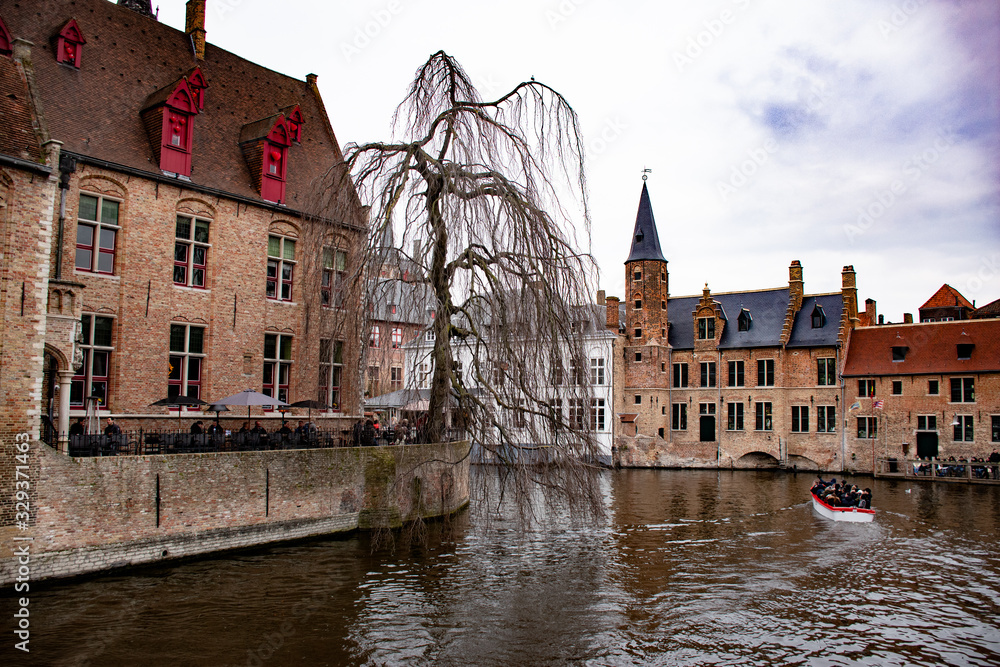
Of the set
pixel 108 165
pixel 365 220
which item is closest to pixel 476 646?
pixel 365 220

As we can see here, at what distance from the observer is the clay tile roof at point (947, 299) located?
50188mm

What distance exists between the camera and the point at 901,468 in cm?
3244

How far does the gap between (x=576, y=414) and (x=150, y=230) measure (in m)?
10.8

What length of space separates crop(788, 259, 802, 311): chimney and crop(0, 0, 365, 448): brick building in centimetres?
2564

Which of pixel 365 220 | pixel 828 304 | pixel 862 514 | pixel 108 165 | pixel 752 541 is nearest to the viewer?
pixel 365 220

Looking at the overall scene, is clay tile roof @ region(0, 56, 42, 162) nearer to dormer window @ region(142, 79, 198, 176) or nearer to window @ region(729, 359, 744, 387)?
dormer window @ region(142, 79, 198, 176)

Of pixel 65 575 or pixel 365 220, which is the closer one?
pixel 65 575

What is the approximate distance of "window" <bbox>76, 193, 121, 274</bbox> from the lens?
1548 cm

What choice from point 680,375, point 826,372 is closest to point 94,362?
point 680,375

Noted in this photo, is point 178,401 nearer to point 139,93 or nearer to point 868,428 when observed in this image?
point 139,93

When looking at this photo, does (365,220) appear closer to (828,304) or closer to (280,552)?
(280,552)

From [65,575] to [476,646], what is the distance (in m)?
6.94

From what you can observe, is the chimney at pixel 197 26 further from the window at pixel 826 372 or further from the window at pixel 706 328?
the window at pixel 826 372

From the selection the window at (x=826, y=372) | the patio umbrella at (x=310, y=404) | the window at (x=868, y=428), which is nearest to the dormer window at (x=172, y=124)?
the patio umbrella at (x=310, y=404)
